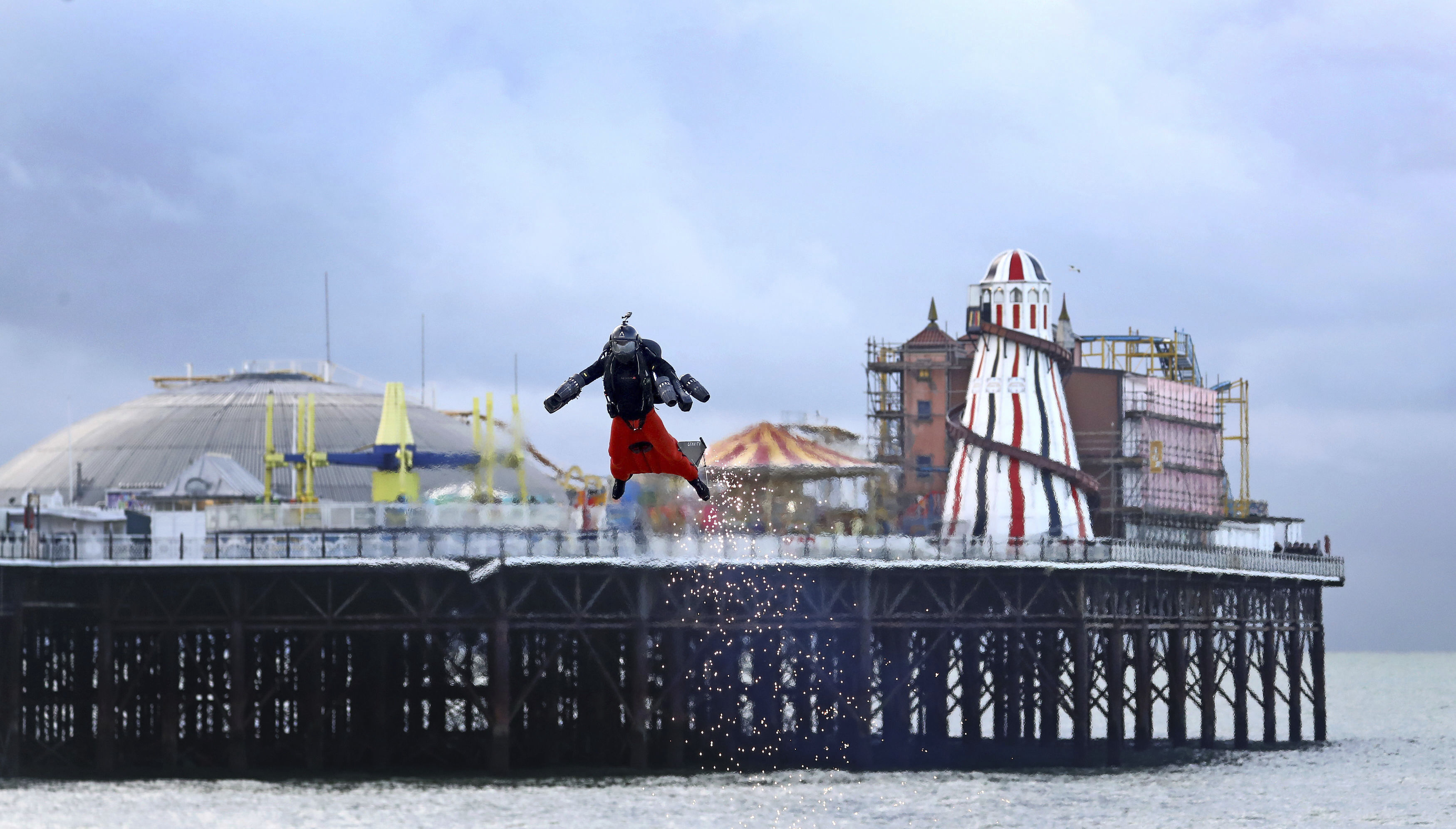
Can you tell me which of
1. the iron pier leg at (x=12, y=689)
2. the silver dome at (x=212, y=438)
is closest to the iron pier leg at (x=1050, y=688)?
the iron pier leg at (x=12, y=689)

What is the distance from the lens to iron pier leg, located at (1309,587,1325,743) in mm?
116250

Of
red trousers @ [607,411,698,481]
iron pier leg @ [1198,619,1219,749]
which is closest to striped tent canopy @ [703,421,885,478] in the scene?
iron pier leg @ [1198,619,1219,749]

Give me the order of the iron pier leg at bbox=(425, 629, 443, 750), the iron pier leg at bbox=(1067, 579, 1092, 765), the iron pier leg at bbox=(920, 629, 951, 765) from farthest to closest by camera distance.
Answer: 1. the iron pier leg at bbox=(920, 629, 951, 765)
2. the iron pier leg at bbox=(425, 629, 443, 750)
3. the iron pier leg at bbox=(1067, 579, 1092, 765)

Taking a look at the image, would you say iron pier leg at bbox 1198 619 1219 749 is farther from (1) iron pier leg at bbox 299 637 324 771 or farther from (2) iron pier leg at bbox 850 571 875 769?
(1) iron pier leg at bbox 299 637 324 771

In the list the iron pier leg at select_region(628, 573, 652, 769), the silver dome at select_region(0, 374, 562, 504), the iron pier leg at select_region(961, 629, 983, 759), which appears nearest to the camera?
the iron pier leg at select_region(628, 573, 652, 769)

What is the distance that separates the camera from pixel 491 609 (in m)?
85.4

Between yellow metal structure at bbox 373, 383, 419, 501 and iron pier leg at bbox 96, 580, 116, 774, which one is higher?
yellow metal structure at bbox 373, 383, 419, 501

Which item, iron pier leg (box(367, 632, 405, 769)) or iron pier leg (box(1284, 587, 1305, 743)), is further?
iron pier leg (box(1284, 587, 1305, 743))

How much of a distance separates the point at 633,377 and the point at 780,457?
62436mm

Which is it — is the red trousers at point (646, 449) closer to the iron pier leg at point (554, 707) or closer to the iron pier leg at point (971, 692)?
the iron pier leg at point (554, 707)

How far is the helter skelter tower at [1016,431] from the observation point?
99.9 metres

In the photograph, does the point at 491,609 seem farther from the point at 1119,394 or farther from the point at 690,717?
the point at 1119,394

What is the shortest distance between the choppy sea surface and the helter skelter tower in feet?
40.2

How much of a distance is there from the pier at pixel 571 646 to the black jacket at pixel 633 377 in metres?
47.5
